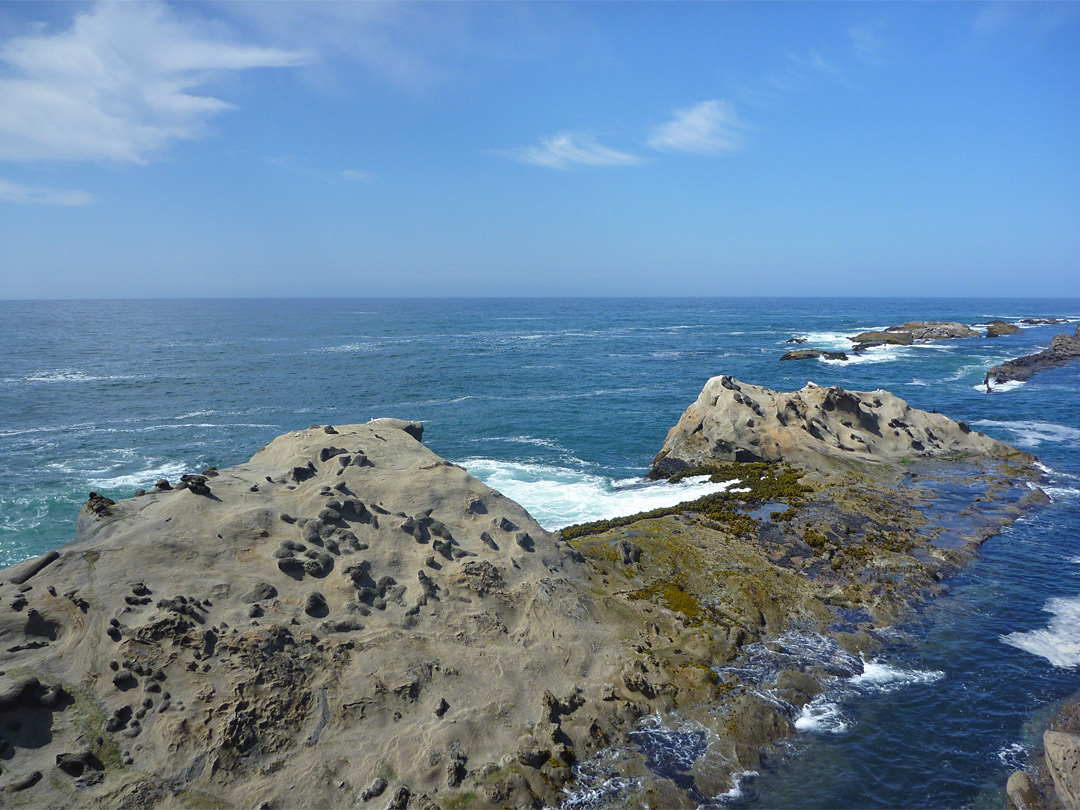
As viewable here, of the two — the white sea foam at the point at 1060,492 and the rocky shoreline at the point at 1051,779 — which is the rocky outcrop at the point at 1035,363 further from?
the rocky shoreline at the point at 1051,779

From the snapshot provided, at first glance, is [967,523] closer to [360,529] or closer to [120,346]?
[360,529]

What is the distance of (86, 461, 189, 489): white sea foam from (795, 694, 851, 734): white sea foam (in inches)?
1324

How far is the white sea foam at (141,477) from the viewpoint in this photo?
33716mm

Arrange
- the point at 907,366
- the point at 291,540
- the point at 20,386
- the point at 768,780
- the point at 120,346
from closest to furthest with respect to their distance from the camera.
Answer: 1. the point at 768,780
2. the point at 291,540
3. the point at 20,386
4. the point at 907,366
5. the point at 120,346

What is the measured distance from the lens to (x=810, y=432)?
32406 millimetres

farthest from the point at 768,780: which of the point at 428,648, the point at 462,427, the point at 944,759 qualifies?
the point at 462,427

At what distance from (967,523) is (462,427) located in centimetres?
3295

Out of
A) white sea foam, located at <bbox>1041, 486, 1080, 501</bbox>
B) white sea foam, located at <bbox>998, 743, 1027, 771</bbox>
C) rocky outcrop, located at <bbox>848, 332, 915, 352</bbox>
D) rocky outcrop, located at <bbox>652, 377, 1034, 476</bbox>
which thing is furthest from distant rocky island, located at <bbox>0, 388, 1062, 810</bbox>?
rocky outcrop, located at <bbox>848, 332, 915, 352</bbox>

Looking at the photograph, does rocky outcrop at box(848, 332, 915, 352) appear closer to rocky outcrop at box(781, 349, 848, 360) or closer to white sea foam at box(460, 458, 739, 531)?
rocky outcrop at box(781, 349, 848, 360)

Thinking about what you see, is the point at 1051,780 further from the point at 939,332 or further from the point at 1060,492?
the point at 939,332

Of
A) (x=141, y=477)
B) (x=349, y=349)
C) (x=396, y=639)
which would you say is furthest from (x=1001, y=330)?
(x=396, y=639)

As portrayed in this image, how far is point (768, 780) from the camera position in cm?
1155

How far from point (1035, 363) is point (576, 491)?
6575 centimetres

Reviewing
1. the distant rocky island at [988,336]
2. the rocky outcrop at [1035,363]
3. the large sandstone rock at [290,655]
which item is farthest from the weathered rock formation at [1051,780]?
the distant rocky island at [988,336]
